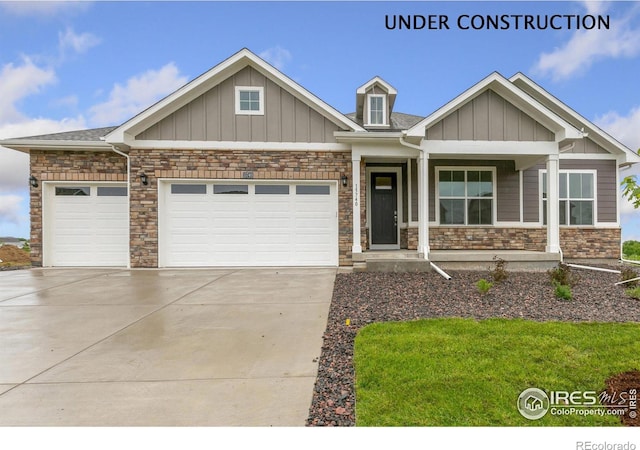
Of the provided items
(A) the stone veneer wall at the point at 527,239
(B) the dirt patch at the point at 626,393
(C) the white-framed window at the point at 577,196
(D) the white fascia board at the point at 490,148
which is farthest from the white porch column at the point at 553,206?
(B) the dirt patch at the point at 626,393

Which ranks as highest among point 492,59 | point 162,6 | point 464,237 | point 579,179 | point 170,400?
point 492,59

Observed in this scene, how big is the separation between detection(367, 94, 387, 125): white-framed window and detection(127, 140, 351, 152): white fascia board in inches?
81.4

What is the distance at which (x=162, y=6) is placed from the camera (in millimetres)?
5344

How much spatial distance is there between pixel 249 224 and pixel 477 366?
745cm

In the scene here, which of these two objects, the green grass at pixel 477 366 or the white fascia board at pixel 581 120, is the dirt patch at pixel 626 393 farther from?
the white fascia board at pixel 581 120

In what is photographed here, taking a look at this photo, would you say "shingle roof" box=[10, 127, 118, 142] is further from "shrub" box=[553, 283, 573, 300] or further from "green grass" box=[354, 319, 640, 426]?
"shrub" box=[553, 283, 573, 300]

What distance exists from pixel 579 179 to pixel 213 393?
12.3 meters

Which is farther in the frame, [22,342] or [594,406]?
[22,342]

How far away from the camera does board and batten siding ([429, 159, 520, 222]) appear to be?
10.5 meters

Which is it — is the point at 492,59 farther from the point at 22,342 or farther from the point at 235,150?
the point at 22,342

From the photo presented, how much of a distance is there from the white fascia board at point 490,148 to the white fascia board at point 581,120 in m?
2.85

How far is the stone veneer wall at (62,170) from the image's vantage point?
960 centimetres

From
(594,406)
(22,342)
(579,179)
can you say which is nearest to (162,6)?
(22,342)

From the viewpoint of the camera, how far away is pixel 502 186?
34.7 ft
